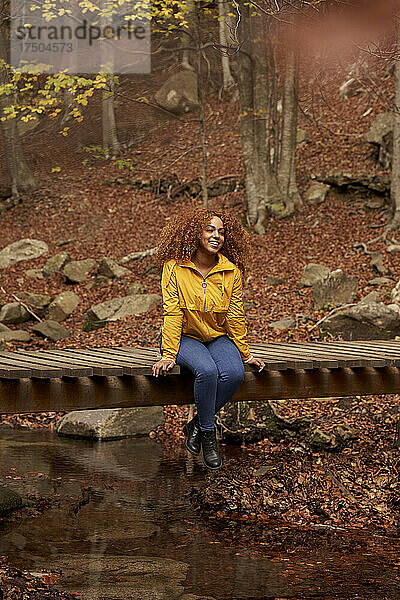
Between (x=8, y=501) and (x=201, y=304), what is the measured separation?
2218mm

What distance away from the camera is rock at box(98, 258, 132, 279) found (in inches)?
572

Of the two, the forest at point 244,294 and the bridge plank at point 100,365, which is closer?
the forest at point 244,294

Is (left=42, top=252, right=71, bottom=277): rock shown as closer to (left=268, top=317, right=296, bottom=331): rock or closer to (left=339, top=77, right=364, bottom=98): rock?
(left=268, top=317, right=296, bottom=331): rock

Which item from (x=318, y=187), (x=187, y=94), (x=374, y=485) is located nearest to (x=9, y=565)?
(x=374, y=485)

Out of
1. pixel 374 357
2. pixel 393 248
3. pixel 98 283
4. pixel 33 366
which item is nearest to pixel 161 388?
pixel 33 366

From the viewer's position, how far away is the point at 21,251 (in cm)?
1672

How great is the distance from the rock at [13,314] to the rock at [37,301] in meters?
0.34

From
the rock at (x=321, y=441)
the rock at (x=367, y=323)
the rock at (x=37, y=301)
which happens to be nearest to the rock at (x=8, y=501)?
the rock at (x=321, y=441)

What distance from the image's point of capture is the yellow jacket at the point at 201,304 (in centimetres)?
542

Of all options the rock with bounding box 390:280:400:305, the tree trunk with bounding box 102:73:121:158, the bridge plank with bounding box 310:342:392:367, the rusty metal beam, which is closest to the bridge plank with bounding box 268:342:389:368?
the bridge plank with bounding box 310:342:392:367

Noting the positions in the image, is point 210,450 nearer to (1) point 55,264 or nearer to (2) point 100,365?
(2) point 100,365

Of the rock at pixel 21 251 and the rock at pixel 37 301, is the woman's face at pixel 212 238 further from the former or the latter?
the rock at pixel 21 251

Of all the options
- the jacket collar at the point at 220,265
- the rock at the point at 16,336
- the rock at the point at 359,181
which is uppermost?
the rock at the point at 359,181

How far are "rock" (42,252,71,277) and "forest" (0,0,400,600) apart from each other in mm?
61
